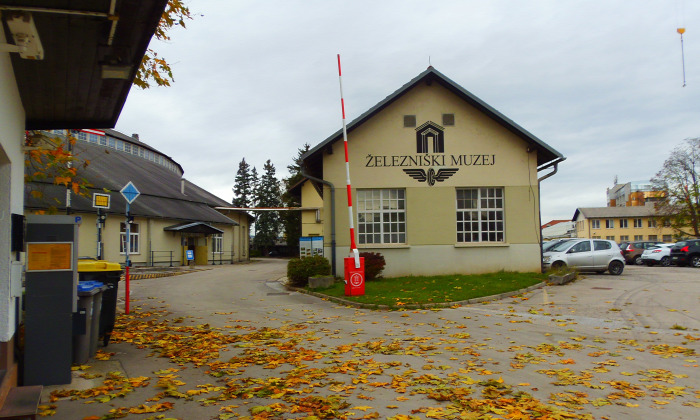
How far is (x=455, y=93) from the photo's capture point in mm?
19656

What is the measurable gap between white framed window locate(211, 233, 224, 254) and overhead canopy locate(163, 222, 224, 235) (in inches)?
94.3

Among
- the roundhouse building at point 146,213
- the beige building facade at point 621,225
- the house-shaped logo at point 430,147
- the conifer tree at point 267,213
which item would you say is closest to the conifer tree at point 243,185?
the conifer tree at point 267,213

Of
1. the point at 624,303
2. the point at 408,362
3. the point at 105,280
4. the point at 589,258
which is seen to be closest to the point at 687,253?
the point at 589,258

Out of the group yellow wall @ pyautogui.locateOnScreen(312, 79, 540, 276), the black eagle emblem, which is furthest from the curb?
the black eagle emblem

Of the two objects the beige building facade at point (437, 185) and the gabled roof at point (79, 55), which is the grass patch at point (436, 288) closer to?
the beige building facade at point (437, 185)

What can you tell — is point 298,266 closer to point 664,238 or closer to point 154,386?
point 154,386

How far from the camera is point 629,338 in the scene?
9.46 m

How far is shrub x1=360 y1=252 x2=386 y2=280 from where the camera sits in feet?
58.2

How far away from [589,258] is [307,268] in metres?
11.5

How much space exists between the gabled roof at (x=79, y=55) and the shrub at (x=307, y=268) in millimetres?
10367

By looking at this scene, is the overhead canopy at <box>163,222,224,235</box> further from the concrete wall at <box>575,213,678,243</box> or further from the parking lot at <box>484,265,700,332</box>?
the concrete wall at <box>575,213,678,243</box>

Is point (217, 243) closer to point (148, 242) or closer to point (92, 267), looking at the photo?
point (148, 242)

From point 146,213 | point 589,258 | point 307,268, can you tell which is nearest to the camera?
point 307,268

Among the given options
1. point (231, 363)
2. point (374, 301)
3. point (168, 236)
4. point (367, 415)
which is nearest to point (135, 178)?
point (168, 236)
